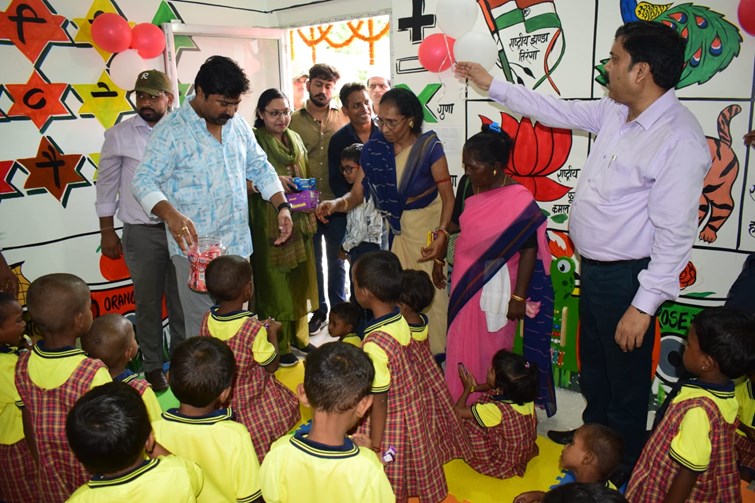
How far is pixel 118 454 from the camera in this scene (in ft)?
4.76

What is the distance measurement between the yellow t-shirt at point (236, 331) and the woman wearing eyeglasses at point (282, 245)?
1333 millimetres

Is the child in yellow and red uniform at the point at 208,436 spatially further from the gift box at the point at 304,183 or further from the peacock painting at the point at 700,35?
the peacock painting at the point at 700,35

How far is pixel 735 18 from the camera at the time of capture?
2.70m

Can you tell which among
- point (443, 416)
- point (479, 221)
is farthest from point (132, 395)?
point (479, 221)

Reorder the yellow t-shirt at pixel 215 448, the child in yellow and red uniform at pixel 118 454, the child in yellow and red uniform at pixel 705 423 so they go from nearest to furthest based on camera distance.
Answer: the child in yellow and red uniform at pixel 118 454 → the yellow t-shirt at pixel 215 448 → the child in yellow and red uniform at pixel 705 423

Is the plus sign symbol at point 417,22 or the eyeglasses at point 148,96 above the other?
the plus sign symbol at point 417,22

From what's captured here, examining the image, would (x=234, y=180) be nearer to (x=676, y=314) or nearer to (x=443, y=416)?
(x=443, y=416)

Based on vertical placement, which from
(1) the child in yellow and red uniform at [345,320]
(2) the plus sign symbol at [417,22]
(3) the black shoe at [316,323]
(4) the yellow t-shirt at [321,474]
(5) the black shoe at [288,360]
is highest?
(2) the plus sign symbol at [417,22]

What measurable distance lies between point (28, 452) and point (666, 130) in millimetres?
2980

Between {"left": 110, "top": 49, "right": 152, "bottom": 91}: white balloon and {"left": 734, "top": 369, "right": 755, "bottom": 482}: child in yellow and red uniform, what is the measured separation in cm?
387

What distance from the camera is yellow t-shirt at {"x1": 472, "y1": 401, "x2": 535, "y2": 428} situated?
2.74 m

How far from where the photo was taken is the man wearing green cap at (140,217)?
343cm

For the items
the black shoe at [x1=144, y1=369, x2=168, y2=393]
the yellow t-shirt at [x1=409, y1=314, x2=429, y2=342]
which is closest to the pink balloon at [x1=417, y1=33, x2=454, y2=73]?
the yellow t-shirt at [x1=409, y1=314, x2=429, y2=342]

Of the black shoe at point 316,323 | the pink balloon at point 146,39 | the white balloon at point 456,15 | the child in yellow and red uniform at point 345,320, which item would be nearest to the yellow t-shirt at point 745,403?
the child in yellow and red uniform at point 345,320
